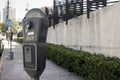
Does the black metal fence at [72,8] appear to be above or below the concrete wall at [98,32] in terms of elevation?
above

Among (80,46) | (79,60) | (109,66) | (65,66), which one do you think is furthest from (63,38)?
(109,66)

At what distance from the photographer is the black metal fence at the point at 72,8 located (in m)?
11.3

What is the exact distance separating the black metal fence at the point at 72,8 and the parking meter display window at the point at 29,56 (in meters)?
4.93

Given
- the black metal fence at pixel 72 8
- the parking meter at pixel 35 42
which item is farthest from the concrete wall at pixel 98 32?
the parking meter at pixel 35 42

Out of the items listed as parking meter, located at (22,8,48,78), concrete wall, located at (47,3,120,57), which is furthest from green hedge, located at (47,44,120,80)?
parking meter, located at (22,8,48,78)

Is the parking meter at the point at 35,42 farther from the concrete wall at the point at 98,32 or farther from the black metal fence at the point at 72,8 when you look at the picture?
the black metal fence at the point at 72,8

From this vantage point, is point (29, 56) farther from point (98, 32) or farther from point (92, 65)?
point (98, 32)

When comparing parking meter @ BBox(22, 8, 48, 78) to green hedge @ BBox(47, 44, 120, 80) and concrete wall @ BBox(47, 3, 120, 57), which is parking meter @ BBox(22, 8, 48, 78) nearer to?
green hedge @ BBox(47, 44, 120, 80)

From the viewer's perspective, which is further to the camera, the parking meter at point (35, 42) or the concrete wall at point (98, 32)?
the concrete wall at point (98, 32)

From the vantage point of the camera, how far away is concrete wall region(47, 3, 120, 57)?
8.76 meters

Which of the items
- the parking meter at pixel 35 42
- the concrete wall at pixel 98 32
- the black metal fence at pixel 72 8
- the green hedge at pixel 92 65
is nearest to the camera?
the parking meter at pixel 35 42

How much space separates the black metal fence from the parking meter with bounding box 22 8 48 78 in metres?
4.74

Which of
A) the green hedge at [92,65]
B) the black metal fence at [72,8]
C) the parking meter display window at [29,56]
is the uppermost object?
the black metal fence at [72,8]

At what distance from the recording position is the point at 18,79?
963cm
